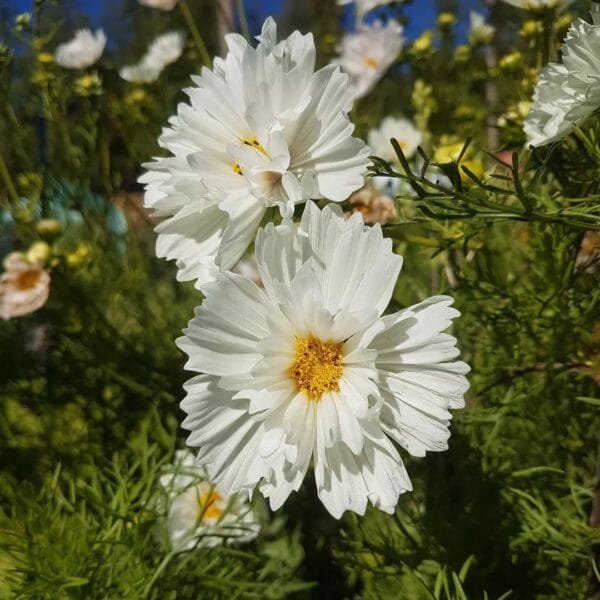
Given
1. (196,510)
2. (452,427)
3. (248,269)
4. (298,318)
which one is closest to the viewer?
(298,318)

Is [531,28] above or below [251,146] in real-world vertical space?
above

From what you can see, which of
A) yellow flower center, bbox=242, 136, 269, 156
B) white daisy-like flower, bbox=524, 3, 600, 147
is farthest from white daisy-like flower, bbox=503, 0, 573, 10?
yellow flower center, bbox=242, 136, 269, 156

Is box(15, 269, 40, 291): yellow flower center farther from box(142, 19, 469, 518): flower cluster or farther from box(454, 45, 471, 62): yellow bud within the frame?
box(454, 45, 471, 62): yellow bud

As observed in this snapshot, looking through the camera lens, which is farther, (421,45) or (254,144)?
(421,45)

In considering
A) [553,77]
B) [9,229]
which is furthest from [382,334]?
[9,229]

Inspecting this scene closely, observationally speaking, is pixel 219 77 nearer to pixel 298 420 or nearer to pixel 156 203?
pixel 156 203

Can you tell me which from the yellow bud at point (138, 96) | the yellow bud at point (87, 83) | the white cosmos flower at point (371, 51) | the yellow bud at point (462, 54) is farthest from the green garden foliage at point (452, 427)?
the yellow bud at point (462, 54)

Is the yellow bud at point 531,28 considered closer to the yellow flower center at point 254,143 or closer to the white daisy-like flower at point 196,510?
the yellow flower center at point 254,143

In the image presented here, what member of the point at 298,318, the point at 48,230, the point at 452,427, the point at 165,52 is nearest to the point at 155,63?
the point at 165,52

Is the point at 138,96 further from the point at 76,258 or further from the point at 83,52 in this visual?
the point at 76,258
